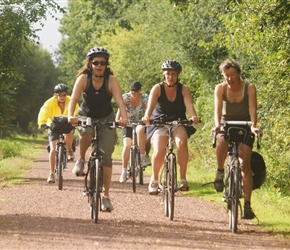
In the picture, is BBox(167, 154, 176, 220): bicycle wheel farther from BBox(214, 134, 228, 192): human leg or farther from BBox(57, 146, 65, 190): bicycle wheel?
BBox(57, 146, 65, 190): bicycle wheel

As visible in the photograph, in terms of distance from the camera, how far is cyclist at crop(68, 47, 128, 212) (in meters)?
10.6

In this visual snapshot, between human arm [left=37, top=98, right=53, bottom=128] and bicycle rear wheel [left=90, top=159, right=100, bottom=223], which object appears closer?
bicycle rear wheel [left=90, top=159, right=100, bottom=223]

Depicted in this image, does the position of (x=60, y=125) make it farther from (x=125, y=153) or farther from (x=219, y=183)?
(x=219, y=183)

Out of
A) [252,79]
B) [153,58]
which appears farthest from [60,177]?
[153,58]

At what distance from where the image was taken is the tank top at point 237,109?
10.4 m

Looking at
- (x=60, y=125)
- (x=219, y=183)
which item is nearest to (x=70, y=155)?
(x=60, y=125)

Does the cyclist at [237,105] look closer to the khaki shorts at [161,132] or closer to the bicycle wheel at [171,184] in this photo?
the bicycle wheel at [171,184]

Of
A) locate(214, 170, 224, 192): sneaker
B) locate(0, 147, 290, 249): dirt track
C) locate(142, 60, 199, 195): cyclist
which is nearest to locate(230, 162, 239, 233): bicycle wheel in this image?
locate(0, 147, 290, 249): dirt track

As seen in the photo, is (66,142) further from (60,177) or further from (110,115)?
(110,115)

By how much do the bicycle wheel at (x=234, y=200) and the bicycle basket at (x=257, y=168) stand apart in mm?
741

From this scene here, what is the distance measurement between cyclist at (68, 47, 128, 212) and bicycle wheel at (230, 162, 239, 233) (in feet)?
4.99

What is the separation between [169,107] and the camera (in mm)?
11523

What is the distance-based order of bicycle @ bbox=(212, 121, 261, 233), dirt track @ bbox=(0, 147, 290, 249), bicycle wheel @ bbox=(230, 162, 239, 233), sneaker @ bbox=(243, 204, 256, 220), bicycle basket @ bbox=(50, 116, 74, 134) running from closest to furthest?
1. dirt track @ bbox=(0, 147, 290, 249)
2. bicycle wheel @ bbox=(230, 162, 239, 233)
3. bicycle @ bbox=(212, 121, 261, 233)
4. sneaker @ bbox=(243, 204, 256, 220)
5. bicycle basket @ bbox=(50, 116, 74, 134)

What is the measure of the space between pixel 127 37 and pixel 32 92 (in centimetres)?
2209
